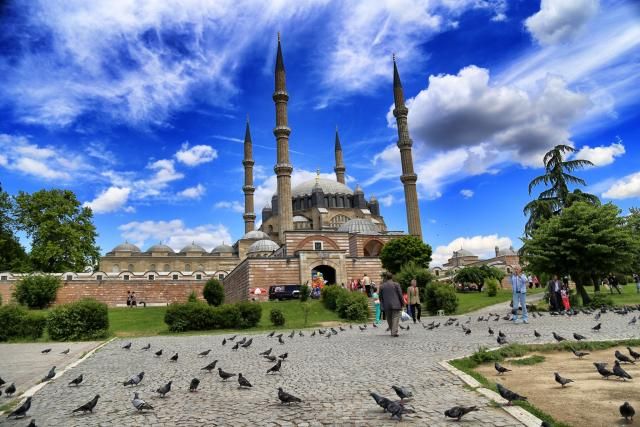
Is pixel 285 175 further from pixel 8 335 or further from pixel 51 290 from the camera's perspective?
pixel 8 335

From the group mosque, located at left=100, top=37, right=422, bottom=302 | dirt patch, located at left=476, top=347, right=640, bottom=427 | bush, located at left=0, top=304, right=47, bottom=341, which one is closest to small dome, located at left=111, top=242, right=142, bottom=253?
mosque, located at left=100, top=37, right=422, bottom=302

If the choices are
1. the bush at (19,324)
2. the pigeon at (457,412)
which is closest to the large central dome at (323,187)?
the bush at (19,324)

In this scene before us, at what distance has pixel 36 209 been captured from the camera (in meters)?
35.5

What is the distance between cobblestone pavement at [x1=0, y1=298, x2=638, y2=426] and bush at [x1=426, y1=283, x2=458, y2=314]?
9447 mm

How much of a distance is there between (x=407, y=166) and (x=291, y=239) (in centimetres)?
1535

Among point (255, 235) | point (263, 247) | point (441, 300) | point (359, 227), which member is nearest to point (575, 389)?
point (441, 300)

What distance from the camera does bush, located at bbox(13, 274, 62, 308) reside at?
29453 millimetres

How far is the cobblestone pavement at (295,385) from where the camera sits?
14.9ft

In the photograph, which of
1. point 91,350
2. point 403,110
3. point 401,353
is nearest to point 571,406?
point 401,353

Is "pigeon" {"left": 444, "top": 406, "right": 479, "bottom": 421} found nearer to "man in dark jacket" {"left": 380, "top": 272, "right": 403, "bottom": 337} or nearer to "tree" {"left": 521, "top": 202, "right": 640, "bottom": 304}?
"man in dark jacket" {"left": 380, "top": 272, "right": 403, "bottom": 337}

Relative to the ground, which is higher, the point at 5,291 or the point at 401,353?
the point at 5,291

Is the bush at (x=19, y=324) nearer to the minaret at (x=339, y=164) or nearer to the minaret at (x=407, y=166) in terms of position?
the minaret at (x=407, y=166)

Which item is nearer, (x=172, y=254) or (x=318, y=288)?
(x=318, y=288)

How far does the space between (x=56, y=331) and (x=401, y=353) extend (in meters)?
10.6
